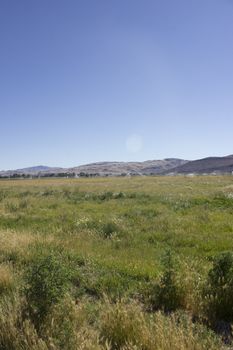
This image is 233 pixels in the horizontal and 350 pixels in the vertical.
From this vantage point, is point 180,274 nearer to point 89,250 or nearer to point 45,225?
point 89,250

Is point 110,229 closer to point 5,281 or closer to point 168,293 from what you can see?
point 5,281

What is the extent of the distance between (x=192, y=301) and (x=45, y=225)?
11006 millimetres

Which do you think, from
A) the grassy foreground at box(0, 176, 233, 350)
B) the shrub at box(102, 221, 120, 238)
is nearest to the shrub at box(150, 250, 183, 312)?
the grassy foreground at box(0, 176, 233, 350)

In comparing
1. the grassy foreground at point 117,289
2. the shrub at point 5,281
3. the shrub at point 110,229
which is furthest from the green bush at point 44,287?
the shrub at point 110,229

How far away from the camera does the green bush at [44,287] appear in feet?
20.4

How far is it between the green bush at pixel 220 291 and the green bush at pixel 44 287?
7.81ft

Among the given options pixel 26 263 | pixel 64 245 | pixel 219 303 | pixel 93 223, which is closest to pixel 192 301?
pixel 219 303

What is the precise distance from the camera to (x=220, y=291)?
7.16 metres

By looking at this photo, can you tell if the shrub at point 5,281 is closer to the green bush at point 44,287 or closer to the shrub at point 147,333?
the green bush at point 44,287

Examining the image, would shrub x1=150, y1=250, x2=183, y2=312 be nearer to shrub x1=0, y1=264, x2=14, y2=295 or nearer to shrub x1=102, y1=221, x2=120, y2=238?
shrub x1=0, y1=264, x2=14, y2=295

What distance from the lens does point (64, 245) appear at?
12.4 m

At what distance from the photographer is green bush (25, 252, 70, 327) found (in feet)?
20.4

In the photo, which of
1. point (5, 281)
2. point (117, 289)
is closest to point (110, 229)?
point (117, 289)

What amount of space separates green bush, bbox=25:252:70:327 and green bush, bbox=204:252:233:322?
7.81ft
